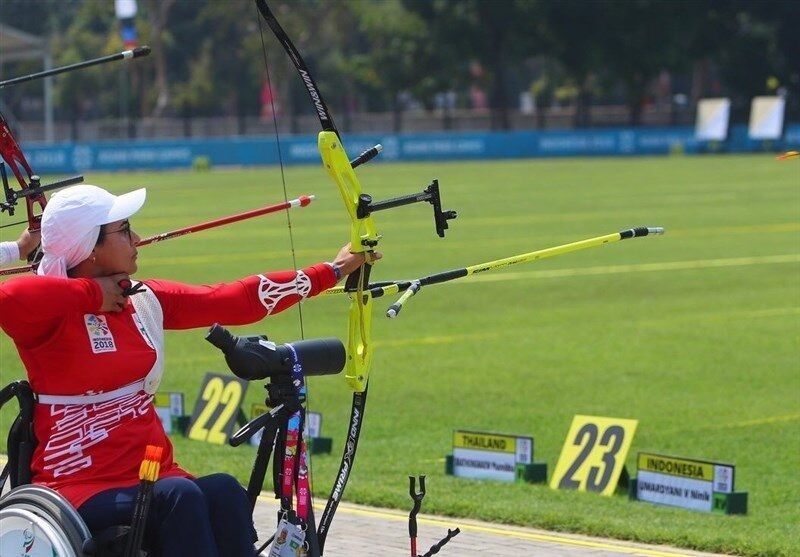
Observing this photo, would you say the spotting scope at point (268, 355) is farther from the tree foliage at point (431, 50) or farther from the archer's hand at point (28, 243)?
the tree foliage at point (431, 50)

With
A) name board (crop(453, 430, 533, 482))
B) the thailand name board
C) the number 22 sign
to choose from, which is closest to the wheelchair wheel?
the thailand name board

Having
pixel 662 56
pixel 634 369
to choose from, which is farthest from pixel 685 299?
pixel 662 56

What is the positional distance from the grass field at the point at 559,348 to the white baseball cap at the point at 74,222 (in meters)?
3.81

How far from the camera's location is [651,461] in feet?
29.6

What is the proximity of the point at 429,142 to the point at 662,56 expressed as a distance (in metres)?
18.1

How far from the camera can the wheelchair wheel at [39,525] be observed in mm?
4848

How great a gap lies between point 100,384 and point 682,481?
4539mm

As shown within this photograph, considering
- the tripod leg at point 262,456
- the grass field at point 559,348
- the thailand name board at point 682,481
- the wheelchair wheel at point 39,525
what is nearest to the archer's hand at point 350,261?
the tripod leg at point 262,456

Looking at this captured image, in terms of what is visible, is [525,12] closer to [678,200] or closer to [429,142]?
[429,142]

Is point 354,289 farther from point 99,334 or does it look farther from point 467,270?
point 99,334

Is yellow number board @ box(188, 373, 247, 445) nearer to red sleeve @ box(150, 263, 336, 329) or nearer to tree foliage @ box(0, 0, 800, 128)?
red sleeve @ box(150, 263, 336, 329)

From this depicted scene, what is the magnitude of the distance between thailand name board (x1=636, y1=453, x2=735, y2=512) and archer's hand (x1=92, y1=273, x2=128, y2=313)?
14.5 feet

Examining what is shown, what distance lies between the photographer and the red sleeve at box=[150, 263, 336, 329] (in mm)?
5473

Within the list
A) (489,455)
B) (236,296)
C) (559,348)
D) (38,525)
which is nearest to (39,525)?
(38,525)
